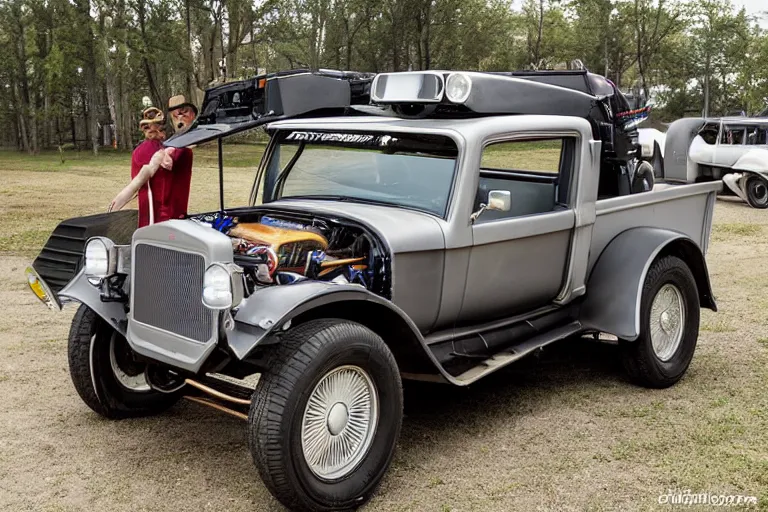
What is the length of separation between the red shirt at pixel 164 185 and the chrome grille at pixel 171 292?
5.33 feet

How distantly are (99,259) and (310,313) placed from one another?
122 cm

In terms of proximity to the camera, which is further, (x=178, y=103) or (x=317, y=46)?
(x=317, y=46)

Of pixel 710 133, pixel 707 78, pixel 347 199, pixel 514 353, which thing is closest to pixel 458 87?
pixel 347 199

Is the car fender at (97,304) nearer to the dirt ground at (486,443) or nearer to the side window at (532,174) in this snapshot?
the dirt ground at (486,443)

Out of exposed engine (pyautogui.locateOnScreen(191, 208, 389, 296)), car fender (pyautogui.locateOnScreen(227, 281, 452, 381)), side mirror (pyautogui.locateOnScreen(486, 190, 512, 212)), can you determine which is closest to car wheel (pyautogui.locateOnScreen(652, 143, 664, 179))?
side mirror (pyautogui.locateOnScreen(486, 190, 512, 212))

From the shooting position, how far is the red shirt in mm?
5449

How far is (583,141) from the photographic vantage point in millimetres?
4945

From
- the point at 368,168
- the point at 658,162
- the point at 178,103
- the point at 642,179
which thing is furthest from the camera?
the point at 658,162

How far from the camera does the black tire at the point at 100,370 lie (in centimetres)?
437

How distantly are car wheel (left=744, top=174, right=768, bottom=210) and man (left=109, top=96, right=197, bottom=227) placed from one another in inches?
504

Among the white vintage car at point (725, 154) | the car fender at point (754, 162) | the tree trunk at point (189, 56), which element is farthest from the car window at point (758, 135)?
the tree trunk at point (189, 56)

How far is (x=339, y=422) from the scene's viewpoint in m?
3.56

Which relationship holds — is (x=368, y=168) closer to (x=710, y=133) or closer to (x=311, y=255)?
(x=311, y=255)

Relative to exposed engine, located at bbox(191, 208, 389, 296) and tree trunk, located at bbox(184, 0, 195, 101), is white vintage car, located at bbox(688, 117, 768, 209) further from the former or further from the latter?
tree trunk, located at bbox(184, 0, 195, 101)
